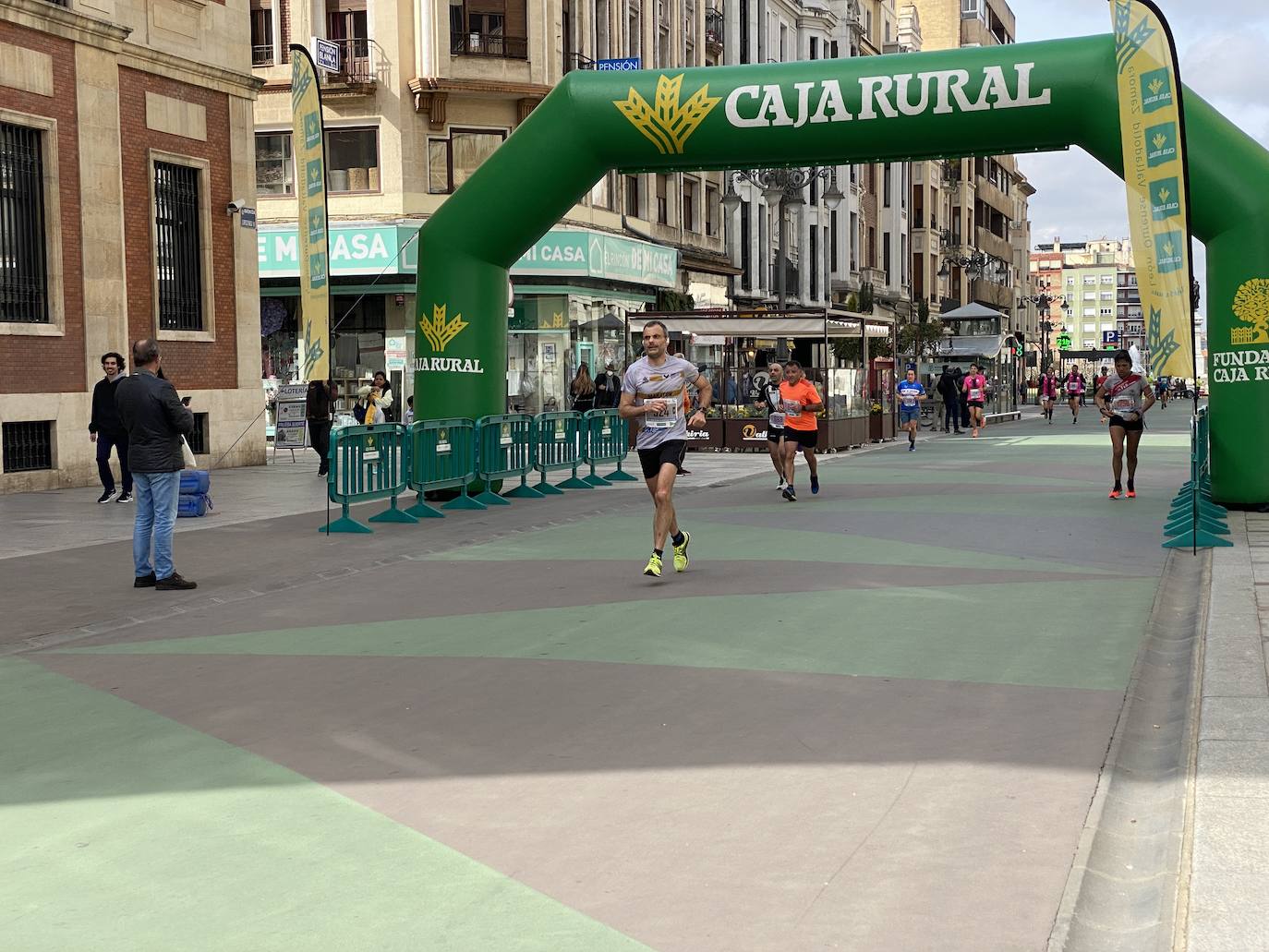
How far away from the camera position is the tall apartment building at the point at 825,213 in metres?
53.7

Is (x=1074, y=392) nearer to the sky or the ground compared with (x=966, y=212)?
nearer to the ground

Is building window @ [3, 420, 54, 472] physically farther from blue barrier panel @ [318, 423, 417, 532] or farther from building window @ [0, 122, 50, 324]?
blue barrier panel @ [318, 423, 417, 532]

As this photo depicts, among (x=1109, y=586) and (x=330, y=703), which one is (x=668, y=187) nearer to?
(x=1109, y=586)

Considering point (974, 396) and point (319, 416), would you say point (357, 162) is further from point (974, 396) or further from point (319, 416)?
point (974, 396)

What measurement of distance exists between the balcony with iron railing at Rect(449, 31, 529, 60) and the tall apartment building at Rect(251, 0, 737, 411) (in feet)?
0.10

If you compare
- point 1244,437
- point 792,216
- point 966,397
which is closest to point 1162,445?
point 966,397

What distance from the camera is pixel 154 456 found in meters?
11.5

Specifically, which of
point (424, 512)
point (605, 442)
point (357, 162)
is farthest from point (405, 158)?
point (424, 512)

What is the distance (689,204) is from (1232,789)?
43105 mm

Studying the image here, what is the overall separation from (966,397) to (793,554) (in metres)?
29.7

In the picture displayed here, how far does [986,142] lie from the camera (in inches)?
650

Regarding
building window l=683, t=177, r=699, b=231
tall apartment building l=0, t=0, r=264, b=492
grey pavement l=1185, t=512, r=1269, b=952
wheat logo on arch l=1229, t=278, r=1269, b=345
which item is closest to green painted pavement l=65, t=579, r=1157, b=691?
grey pavement l=1185, t=512, r=1269, b=952

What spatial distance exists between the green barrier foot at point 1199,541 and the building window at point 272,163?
27141 millimetres

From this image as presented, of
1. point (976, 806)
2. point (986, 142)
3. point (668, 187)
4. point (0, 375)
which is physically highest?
point (668, 187)
